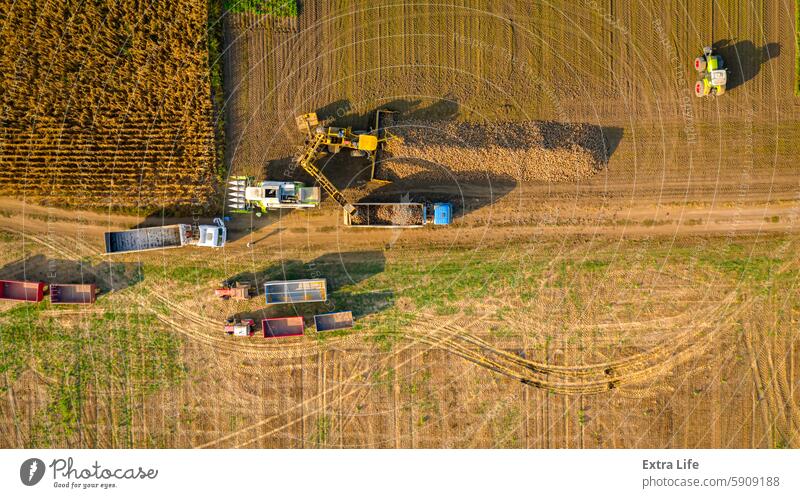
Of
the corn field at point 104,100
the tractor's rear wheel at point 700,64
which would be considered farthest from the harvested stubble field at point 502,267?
the corn field at point 104,100

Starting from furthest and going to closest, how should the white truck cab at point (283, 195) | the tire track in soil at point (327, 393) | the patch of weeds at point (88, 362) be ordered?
the tire track in soil at point (327, 393)
the patch of weeds at point (88, 362)
the white truck cab at point (283, 195)

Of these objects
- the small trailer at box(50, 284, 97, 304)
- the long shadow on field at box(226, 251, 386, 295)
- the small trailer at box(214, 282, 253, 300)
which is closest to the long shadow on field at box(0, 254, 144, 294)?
the small trailer at box(50, 284, 97, 304)

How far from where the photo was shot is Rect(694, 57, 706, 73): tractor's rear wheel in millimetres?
15750

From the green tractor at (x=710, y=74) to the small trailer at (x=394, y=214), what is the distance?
985 cm

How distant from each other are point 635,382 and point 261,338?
13.4 meters

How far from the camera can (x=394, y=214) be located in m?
→ 15.4

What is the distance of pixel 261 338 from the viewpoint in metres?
15.9

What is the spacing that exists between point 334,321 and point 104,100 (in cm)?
1092

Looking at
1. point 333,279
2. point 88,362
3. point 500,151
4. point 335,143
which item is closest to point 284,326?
point 333,279

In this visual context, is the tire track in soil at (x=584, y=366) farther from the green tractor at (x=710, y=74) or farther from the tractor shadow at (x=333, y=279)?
the green tractor at (x=710, y=74)

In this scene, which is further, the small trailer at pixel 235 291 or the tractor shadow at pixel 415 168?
the tractor shadow at pixel 415 168

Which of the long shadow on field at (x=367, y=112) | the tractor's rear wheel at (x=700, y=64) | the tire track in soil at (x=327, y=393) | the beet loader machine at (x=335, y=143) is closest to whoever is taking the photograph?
the beet loader machine at (x=335, y=143)

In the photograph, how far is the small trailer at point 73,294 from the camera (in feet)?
50.3

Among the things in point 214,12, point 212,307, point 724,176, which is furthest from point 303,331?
point 724,176
